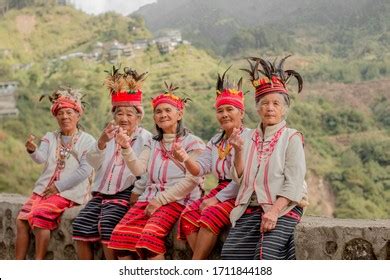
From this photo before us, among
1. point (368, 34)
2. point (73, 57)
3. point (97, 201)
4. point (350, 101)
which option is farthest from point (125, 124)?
point (368, 34)

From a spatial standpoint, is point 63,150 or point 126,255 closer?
point 126,255

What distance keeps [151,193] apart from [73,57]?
36.7 meters

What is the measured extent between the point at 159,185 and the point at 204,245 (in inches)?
19.9

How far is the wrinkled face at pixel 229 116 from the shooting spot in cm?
338

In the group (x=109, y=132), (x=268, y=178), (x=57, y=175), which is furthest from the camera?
(x=57, y=175)

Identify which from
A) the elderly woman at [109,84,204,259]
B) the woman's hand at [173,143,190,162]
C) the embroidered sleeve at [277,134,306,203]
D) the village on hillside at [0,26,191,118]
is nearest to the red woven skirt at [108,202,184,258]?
the elderly woman at [109,84,204,259]

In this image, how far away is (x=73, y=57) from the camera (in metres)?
39.4

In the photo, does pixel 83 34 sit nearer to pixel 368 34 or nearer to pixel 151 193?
pixel 368 34

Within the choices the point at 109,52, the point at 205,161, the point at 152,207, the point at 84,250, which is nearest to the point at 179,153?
the point at 205,161

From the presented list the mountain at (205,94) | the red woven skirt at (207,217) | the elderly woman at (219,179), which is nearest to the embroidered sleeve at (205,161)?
the elderly woman at (219,179)

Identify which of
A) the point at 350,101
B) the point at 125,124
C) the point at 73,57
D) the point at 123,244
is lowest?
the point at 123,244

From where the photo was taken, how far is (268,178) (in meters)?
3.05

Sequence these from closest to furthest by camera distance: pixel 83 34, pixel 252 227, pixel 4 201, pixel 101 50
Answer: pixel 252 227 → pixel 4 201 → pixel 101 50 → pixel 83 34

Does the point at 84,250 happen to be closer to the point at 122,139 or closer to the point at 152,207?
the point at 152,207
